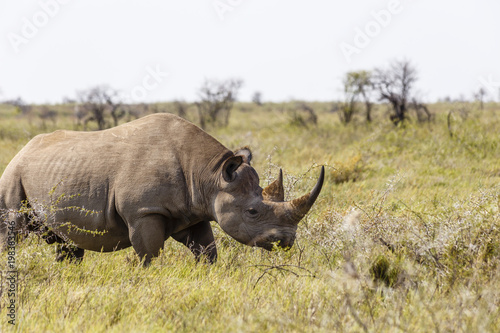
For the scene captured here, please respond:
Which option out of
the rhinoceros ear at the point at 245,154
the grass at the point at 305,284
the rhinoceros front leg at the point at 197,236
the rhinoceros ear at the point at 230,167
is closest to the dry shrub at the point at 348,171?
the grass at the point at 305,284

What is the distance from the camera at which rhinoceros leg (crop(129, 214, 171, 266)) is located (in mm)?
4902

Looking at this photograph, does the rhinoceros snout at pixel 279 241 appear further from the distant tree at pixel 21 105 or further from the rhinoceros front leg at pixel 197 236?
the distant tree at pixel 21 105

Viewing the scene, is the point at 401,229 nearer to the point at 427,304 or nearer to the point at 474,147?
the point at 427,304

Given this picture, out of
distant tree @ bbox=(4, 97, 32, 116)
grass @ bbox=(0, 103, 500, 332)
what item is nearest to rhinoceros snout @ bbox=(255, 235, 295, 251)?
grass @ bbox=(0, 103, 500, 332)

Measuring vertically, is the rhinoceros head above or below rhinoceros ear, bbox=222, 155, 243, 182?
below

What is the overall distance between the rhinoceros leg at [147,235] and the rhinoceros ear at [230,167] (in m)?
0.68

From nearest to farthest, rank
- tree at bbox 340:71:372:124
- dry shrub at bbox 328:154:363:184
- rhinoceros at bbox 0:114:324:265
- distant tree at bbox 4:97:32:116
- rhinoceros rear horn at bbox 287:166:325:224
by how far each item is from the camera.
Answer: rhinoceros rear horn at bbox 287:166:325:224 → rhinoceros at bbox 0:114:324:265 → dry shrub at bbox 328:154:363:184 → tree at bbox 340:71:372:124 → distant tree at bbox 4:97:32:116

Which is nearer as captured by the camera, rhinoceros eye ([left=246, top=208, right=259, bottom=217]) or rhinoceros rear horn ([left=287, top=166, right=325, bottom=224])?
rhinoceros rear horn ([left=287, top=166, right=325, bottom=224])

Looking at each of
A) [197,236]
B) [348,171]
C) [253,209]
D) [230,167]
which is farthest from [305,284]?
[348,171]

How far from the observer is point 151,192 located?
488 cm

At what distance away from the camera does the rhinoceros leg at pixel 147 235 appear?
16.1 feet

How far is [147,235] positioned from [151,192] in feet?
1.24

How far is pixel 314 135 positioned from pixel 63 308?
45.2ft

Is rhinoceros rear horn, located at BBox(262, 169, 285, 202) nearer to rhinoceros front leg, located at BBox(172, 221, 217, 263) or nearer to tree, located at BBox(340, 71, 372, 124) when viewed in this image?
rhinoceros front leg, located at BBox(172, 221, 217, 263)
